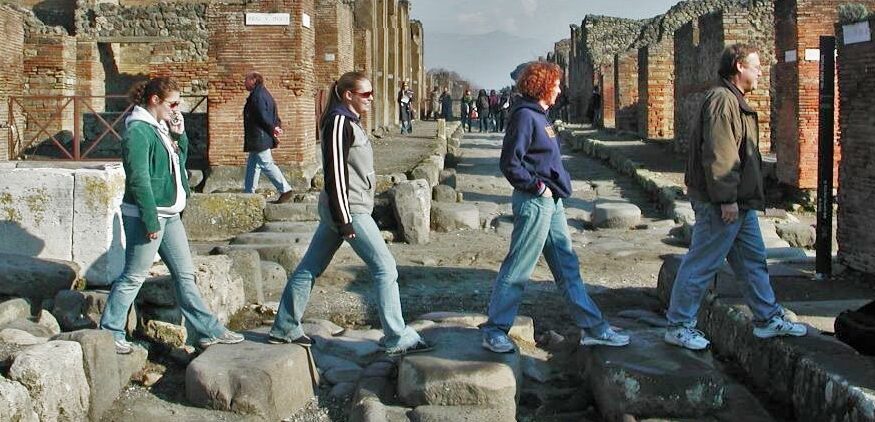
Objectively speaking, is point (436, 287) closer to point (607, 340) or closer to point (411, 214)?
point (411, 214)

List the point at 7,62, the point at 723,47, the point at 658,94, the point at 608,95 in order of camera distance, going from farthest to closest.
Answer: the point at 608,95 < the point at 658,94 < the point at 723,47 < the point at 7,62

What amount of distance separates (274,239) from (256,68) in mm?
4940

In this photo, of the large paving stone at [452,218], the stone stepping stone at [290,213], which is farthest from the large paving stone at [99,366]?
the large paving stone at [452,218]

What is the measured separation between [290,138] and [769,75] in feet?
31.1

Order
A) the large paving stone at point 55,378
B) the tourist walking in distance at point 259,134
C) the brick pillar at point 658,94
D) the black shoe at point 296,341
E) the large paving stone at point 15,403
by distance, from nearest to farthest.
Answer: the large paving stone at point 15,403, the large paving stone at point 55,378, the black shoe at point 296,341, the tourist walking in distance at point 259,134, the brick pillar at point 658,94

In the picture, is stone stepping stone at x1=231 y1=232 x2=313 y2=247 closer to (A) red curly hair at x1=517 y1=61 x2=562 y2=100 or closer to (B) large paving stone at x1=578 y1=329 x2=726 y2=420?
(A) red curly hair at x1=517 y1=61 x2=562 y2=100

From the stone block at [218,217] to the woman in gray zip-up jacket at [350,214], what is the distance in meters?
5.46

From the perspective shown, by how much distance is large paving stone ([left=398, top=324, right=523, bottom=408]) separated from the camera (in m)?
4.86

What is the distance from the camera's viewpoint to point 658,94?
2445 cm

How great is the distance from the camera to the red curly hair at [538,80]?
527 cm

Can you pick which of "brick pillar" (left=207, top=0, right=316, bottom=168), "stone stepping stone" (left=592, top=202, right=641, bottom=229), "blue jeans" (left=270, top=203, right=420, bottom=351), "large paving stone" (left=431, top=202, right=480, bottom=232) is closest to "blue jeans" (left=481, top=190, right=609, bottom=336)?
"blue jeans" (left=270, top=203, right=420, bottom=351)

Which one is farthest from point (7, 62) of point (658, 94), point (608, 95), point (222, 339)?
point (608, 95)

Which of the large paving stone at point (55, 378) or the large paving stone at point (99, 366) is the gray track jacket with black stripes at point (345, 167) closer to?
the large paving stone at point (99, 366)

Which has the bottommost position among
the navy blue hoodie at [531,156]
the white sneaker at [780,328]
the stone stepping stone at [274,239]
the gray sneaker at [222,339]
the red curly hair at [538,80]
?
the gray sneaker at [222,339]
